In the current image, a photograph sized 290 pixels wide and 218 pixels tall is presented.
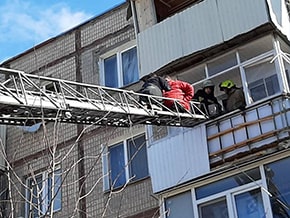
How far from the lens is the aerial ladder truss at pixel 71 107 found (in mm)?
9281

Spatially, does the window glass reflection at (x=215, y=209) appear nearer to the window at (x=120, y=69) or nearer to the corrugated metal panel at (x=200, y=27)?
the corrugated metal panel at (x=200, y=27)

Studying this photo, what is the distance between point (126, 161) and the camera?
562 inches

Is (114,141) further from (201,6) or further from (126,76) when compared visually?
(201,6)

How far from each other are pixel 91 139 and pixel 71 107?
5.17 meters

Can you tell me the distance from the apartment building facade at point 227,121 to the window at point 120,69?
107 inches

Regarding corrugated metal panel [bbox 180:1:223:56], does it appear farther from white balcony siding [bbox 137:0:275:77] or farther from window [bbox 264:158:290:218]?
window [bbox 264:158:290:218]

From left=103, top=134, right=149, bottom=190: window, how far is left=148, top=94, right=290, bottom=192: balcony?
207 cm

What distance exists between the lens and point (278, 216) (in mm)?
9695

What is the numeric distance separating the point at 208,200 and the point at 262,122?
60.9 inches

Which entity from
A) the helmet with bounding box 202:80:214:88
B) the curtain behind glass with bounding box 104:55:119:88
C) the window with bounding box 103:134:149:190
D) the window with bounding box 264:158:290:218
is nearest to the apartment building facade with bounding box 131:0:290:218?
the window with bounding box 264:158:290:218

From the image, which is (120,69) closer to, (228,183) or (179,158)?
(179,158)

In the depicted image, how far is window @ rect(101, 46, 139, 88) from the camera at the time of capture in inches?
604

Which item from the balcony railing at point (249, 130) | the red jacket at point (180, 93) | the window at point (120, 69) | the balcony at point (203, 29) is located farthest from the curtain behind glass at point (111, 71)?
the balcony railing at point (249, 130)

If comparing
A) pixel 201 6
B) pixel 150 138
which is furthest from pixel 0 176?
pixel 201 6
